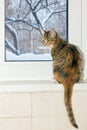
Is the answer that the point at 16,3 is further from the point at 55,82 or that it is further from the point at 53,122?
the point at 53,122

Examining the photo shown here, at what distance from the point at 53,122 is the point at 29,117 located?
134 millimetres

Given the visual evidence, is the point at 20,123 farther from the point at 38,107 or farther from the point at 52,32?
the point at 52,32

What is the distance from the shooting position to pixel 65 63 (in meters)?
1.78

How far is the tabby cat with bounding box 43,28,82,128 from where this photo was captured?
5.81 ft

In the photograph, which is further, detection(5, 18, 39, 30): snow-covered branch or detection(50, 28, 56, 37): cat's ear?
detection(5, 18, 39, 30): snow-covered branch

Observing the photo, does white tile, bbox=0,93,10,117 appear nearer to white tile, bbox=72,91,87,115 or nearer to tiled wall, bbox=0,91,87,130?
tiled wall, bbox=0,91,87,130

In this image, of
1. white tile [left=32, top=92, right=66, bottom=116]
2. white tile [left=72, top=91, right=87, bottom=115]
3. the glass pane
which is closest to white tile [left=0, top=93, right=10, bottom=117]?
white tile [left=32, top=92, right=66, bottom=116]

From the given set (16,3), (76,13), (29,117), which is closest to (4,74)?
(29,117)

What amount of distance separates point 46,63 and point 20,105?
29cm

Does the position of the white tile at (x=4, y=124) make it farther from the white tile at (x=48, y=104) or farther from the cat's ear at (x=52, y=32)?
the cat's ear at (x=52, y=32)

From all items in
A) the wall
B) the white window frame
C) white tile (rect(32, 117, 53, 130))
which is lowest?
white tile (rect(32, 117, 53, 130))

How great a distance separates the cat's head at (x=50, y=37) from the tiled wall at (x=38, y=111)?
0.27m

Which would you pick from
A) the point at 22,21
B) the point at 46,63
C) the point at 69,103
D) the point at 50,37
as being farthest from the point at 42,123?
the point at 22,21

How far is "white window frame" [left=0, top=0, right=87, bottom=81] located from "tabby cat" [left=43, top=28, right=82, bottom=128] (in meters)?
0.12
